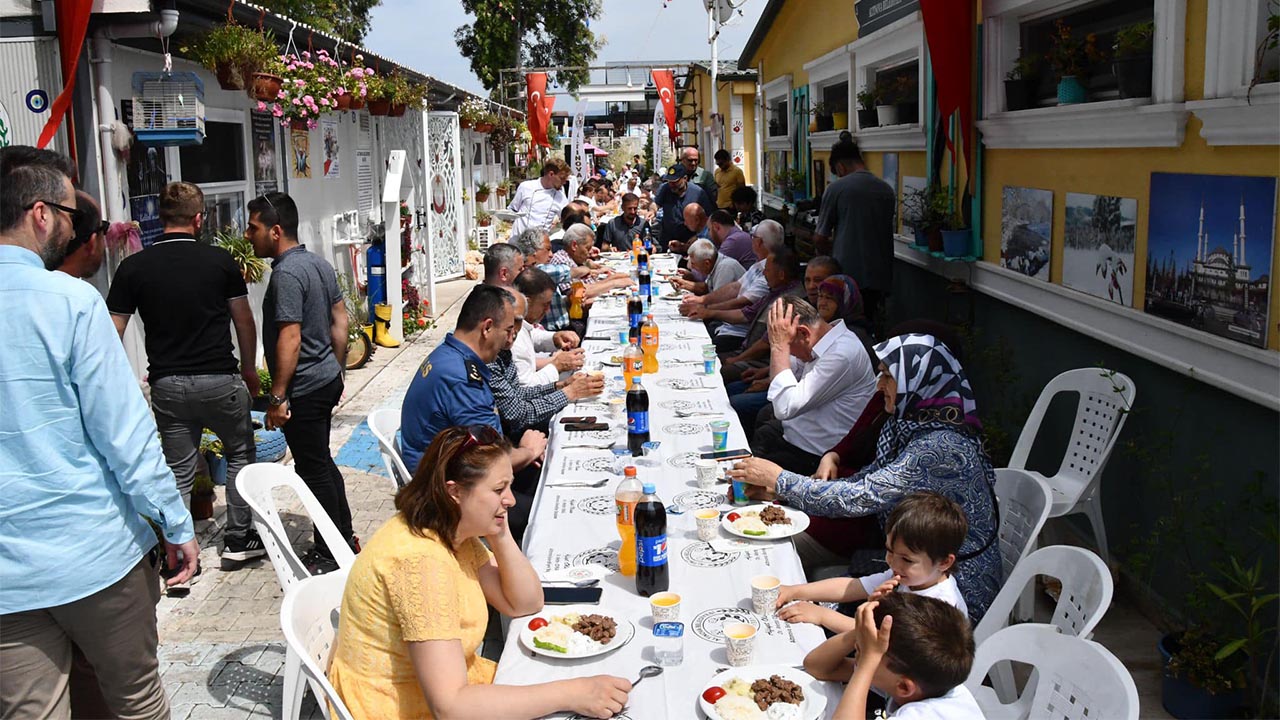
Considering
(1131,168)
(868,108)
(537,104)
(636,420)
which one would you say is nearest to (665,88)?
(537,104)

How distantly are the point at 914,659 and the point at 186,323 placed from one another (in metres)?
3.70

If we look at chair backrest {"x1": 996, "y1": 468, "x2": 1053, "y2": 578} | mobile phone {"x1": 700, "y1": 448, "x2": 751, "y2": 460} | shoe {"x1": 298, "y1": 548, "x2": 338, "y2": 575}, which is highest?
mobile phone {"x1": 700, "y1": 448, "x2": 751, "y2": 460}

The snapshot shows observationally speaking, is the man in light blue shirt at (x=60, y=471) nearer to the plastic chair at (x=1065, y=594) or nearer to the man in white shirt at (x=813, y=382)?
the plastic chair at (x=1065, y=594)

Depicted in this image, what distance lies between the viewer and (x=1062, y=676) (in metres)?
2.37

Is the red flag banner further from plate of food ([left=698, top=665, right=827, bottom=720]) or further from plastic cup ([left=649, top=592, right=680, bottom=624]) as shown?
plate of food ([left=698, top=665, right=827, bottom=720])

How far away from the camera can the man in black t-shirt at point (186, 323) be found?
15.0 ft

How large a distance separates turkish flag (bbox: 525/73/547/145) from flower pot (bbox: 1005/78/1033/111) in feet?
56.5

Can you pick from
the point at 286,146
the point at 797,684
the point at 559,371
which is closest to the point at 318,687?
the point at 797,684

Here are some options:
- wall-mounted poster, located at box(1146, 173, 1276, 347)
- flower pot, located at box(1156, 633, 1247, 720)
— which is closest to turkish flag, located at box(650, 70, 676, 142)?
wall-mounted poster, located at box(1146, 173, 1276, 347)

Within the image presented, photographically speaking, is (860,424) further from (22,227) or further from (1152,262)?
(22,227)

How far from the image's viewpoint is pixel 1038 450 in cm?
560

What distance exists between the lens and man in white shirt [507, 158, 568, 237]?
1254cm

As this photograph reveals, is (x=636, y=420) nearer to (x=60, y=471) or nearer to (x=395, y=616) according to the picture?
(x=395, y=616)

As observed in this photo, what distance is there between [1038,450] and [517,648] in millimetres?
3929
